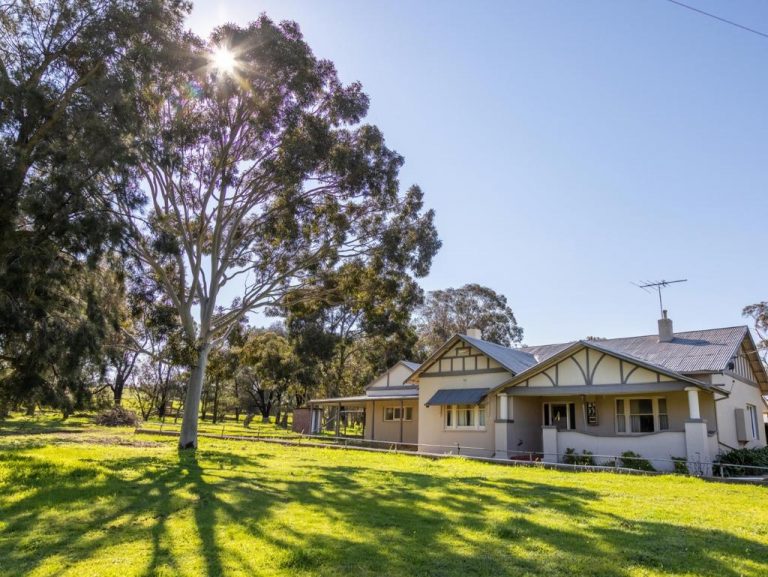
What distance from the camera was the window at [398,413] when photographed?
30.4m

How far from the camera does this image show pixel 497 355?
24312 millimetres

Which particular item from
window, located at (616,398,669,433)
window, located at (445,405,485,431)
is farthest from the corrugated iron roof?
window, located at (445,405,485,431)

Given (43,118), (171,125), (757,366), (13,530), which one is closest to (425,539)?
(13,530)

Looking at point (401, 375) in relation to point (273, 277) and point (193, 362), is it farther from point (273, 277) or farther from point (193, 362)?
point (193, 362)

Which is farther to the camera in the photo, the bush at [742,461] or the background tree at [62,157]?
the bush at [742,461]

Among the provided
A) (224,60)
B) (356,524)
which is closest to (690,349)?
(356,524)

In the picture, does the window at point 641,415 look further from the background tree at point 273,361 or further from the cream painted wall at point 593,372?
the background tree at point 273,361

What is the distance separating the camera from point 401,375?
35.0m

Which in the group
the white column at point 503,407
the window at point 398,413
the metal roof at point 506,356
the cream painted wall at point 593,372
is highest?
the metal roof at point 506,356

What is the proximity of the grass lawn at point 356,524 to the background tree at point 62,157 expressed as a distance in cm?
479

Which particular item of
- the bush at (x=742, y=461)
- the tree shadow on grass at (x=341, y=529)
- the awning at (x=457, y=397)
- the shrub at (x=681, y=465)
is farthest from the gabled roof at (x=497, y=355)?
the tree shadow on grass at (x=341, y=529)

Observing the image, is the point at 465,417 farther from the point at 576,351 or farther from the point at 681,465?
the point at 681,465

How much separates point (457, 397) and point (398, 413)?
27.4 ft

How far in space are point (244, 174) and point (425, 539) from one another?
688 inches
